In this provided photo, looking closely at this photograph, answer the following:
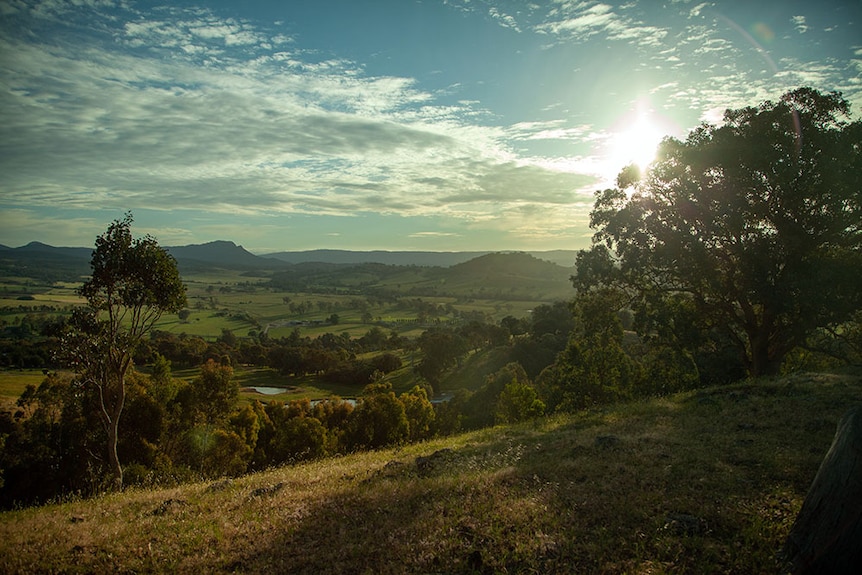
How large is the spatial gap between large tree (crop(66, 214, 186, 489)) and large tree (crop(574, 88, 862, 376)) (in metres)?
20.9

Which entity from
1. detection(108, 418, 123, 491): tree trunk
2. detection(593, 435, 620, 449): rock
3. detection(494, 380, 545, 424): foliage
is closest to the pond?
detection(494, 380, 545, 424): foliage

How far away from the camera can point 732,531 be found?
745 cm

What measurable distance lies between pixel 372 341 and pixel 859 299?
138 meters

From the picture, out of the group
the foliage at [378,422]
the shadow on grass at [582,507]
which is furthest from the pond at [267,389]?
the shadow on grass at [582,507]

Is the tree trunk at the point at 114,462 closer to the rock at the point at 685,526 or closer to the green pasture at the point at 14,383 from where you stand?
the rock at the point at 685,526

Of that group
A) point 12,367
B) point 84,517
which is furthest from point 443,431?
point 12,367

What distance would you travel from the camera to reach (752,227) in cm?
2303

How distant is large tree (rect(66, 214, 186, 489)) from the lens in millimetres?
19359

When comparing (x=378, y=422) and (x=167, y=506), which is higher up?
(x=167, y=506)

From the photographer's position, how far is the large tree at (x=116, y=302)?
63.5 feet

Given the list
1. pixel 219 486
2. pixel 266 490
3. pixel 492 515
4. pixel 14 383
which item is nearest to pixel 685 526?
pixel 492 515

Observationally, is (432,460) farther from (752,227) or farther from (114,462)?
(752,227)

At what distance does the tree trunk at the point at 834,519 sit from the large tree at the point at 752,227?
696 inches

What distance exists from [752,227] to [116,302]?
29.7 metres
